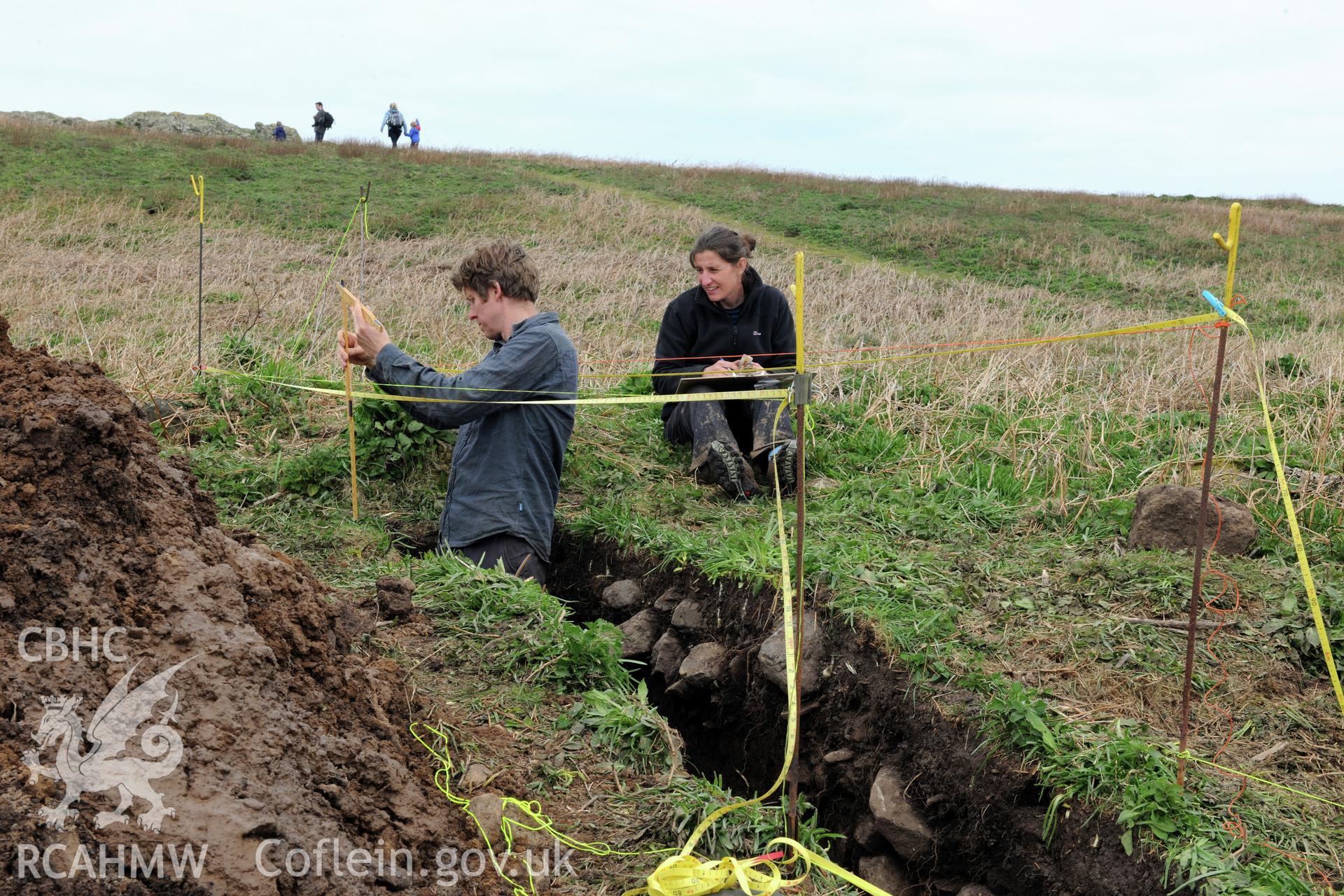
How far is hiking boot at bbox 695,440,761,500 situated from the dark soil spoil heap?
2.70m

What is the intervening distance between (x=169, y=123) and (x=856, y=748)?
33936 millimetres

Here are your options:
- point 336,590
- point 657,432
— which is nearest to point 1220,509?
point 657,432

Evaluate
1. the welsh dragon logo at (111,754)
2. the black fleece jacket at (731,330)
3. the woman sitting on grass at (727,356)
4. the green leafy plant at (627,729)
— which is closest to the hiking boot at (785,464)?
the woman sitting on grass at (727,356)

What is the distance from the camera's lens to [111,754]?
6.25 ft

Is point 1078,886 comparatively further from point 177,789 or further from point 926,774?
point 177,789

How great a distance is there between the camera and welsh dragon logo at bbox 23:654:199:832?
1.84m

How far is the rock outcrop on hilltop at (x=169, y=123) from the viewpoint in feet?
98.7

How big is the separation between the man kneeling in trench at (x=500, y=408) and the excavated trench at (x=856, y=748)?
63cm

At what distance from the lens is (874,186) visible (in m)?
25.8

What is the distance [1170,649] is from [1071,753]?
2.90 feet

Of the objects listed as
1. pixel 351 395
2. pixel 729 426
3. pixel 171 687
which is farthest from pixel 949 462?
pixel 171 687

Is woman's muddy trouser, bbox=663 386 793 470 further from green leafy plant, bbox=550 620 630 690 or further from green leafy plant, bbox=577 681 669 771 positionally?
green leafy plant, bbox=577 681 669 771

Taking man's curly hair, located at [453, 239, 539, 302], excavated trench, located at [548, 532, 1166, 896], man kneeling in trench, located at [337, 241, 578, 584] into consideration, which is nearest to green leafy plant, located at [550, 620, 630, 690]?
excavated trench, located at [548, 532, 1166, 896]

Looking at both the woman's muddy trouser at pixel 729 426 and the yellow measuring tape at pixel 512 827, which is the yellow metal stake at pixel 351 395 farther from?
the yellow measuring tape at pixel 512 827
